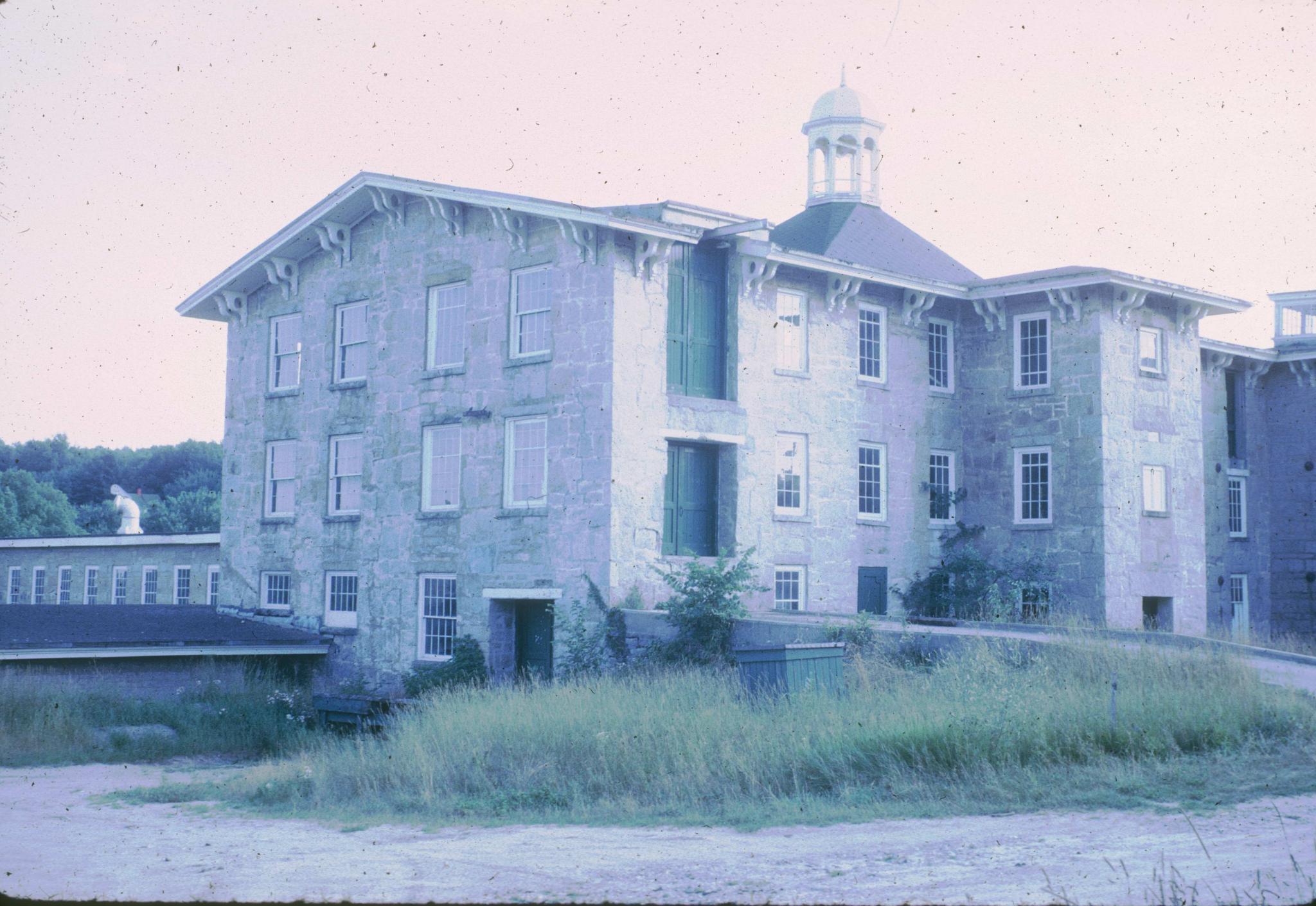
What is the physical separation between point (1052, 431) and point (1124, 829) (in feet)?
63.3

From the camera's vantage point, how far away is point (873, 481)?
29578 millimetres

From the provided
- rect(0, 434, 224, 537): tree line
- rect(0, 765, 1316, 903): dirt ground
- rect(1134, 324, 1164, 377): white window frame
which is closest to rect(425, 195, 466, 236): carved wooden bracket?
rect(1134, 324, 1164, 377): white window frame

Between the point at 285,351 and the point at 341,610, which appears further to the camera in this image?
the point at 285,351

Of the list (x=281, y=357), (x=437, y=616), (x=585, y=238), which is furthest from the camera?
(x=281, y=357)

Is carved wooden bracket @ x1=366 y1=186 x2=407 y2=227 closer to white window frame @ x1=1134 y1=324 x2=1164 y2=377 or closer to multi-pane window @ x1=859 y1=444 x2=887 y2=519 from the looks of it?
multi-pane window @ x1=859 y1=444 x2=887 y2=519

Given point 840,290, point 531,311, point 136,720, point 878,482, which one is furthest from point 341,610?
point 840,290

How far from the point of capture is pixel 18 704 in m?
24.1

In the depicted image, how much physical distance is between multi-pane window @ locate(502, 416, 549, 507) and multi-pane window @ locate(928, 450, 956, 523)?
951 cm

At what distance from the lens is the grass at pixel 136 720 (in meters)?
22.8

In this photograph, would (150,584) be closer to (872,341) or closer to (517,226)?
(517,226)

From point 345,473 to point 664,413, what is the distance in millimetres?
8624

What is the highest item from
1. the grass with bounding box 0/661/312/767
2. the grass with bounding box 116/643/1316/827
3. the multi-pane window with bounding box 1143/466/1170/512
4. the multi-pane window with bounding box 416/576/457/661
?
the multi-pane window with bounding box 1143/466/1170/512

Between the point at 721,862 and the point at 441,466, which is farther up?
the point at 441,466

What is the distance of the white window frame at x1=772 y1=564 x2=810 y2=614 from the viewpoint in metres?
27.3
